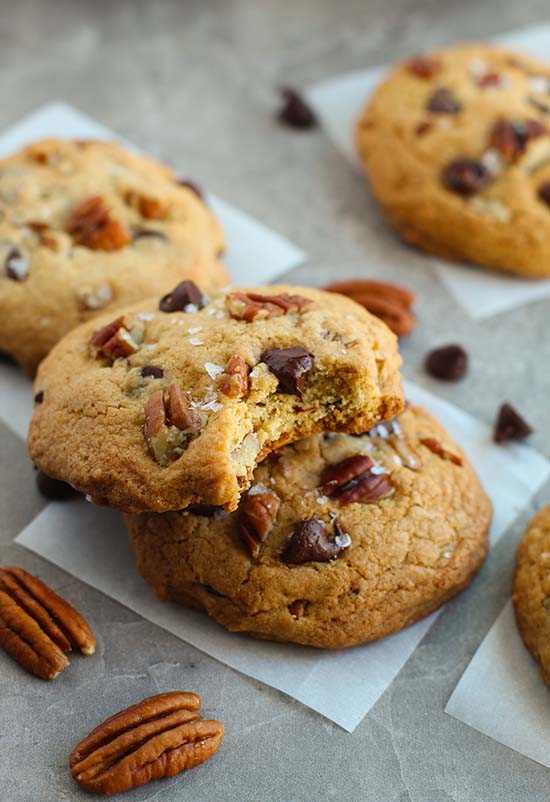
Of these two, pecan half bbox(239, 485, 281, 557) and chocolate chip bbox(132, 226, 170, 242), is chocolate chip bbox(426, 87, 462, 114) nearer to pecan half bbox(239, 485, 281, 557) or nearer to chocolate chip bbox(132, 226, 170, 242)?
chocolate chip bbox(132, 226, 170, 242)

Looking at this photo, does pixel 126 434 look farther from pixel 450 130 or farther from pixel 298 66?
pixel 298 66

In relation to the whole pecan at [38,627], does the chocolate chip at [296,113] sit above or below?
above

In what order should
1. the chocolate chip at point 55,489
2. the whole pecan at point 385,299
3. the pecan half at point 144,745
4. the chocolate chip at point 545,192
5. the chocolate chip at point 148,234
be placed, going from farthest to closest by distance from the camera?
the chocolate chip at point 545,192 < the whole pecan at point 385,299 < the chocolate chip at point 148,234 < the chocolate chip at point 55,489 < the pecan half at point 144,745

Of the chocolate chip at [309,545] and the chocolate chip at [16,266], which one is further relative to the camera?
the chocolate chip at [16,266]

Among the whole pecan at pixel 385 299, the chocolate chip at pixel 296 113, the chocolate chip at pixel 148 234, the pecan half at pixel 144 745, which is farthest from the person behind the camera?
the chocolate chip at pixel 296 113

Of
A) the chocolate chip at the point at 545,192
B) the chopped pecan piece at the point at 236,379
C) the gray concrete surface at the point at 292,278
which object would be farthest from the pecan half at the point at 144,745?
the chocolate chip at the point at 545,192

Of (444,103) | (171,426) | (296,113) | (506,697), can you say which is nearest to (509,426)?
(506,697)

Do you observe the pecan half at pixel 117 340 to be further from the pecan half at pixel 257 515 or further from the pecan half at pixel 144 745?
the pecan half at pixel 144 745
